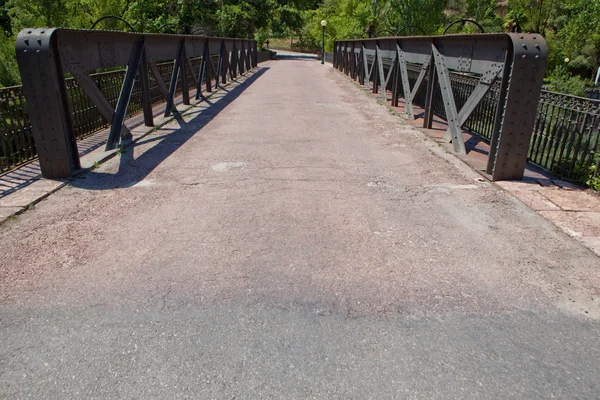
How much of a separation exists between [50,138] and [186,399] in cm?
435

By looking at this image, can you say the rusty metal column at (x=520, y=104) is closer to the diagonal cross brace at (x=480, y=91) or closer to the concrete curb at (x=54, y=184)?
the diagonal cross brace at (x=480, y=91)

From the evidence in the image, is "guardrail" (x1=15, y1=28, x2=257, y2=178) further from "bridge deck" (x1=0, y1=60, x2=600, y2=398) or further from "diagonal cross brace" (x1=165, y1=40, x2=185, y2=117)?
"bridge deck" (x1=0, y1=60, x2=600, y2=398)

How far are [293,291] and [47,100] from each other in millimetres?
3959

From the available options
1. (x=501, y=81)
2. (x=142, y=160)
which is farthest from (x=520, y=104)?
(x=142, y=160)

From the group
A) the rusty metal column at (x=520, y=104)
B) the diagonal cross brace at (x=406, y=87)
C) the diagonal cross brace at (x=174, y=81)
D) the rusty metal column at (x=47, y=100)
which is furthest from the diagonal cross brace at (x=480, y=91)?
the diagonal cross brace at (x=174, y=81)

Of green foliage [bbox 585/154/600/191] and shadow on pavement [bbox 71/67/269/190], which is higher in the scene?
green foliage [bbox 585/154/600/191]

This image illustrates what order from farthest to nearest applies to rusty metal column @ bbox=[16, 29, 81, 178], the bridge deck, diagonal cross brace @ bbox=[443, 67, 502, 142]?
1. diagonal cross brace @ bbox=[443, 67, 502, 142]
2. rusty metal column @ bbox=[16, 29, 81, 178]
3. the bridge deck

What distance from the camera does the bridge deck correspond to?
2359 millimetres

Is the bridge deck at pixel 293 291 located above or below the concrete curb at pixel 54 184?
above

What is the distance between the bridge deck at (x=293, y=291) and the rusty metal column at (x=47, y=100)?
42 cm

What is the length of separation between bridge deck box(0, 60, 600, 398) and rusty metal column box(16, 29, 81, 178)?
1.37ft

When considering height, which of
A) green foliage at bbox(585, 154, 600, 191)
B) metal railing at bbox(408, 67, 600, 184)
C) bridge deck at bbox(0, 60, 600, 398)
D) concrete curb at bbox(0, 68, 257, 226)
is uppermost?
metal railing at bbox(408, 67, 600, 184)

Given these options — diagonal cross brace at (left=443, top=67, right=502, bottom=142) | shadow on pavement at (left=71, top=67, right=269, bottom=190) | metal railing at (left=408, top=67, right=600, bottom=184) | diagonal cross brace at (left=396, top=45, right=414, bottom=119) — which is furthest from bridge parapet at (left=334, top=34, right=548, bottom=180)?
shadow on pavement at (left=71, top=67, right=269, bottom=190)

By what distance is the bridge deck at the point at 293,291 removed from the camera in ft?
7.74
